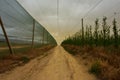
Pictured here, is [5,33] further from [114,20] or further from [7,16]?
[114,20]

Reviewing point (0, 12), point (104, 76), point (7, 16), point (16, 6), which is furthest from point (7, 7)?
point (104, 76)

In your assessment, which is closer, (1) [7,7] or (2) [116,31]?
(1) [7,7]

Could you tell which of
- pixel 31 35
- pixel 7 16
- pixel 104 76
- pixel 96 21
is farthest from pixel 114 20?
pixel 104 76

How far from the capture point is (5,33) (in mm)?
16516

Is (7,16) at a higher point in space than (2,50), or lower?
higher

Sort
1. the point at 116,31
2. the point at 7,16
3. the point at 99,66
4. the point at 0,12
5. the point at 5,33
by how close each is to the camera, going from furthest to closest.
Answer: the point at 116,31
the point at 7,16
the point at 5,33
the point at 0,12
the point at 99,66

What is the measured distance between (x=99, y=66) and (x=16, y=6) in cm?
1098

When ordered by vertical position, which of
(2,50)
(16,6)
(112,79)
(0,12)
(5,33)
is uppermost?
(16,6)

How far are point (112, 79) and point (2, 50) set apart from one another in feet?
30.4

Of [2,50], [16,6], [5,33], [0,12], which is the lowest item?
[2,50]

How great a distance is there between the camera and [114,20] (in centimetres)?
3409

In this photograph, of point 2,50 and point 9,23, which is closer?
point 2,50

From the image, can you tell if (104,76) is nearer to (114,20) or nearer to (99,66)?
(99,66)

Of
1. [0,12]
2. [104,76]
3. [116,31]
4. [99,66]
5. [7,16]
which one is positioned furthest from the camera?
[116,31]
